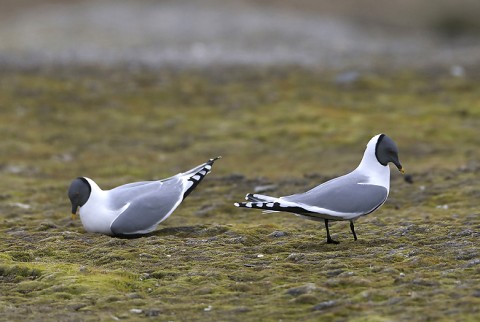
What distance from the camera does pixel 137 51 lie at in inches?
1389

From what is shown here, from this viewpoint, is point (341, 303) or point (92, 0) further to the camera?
point (92, 0)

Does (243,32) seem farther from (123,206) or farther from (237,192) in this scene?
(123,206)

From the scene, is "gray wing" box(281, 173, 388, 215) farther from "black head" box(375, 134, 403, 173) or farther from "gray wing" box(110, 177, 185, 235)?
"gray wing" box(110, 177, 185, 235)

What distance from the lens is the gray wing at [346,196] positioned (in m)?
9.70

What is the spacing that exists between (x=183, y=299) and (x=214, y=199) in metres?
6.21

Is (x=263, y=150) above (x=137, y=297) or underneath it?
underneath

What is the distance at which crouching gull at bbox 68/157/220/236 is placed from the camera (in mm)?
10555

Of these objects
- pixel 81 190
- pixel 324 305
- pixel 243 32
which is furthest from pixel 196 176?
pixel 243 32

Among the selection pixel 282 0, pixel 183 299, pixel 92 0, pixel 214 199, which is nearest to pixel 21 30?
pixel 92 0

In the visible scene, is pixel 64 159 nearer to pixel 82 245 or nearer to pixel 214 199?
pixel 214 199

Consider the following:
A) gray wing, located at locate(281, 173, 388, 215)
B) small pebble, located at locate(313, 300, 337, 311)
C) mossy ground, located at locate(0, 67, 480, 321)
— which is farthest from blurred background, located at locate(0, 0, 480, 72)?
small pebble, located at locate(313, 300, 337, 311)

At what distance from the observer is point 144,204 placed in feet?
35.1

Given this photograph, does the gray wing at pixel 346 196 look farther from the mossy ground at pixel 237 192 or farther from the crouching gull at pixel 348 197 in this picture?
the mossy ground at pixel 237 192

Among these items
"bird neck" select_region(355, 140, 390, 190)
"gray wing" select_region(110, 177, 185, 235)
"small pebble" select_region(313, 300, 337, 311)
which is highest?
"bird neck" select_region(355, 140, 390, 190)
